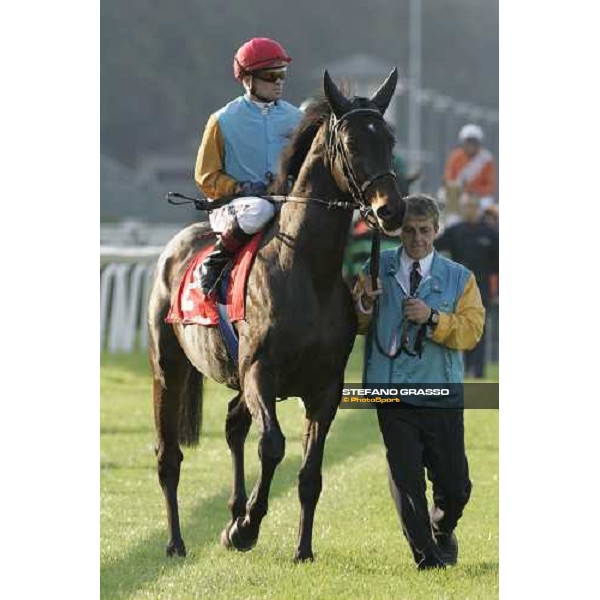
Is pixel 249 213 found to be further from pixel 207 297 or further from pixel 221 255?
pixel 207 297

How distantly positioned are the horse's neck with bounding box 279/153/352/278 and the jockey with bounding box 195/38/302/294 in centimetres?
36

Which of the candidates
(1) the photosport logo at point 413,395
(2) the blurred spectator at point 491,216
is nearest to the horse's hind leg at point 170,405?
(1) the photosport logo at point 413,395

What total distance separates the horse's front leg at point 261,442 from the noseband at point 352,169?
0.86 m

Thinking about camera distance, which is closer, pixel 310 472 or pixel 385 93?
pixel 385 93

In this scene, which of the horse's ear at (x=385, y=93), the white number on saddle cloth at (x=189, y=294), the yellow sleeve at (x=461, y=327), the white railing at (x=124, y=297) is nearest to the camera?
the horse's ear at (x=385, y=93)

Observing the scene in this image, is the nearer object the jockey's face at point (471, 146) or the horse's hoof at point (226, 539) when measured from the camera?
the horse's hoof at point (226, 539)

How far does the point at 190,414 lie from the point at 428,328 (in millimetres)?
1633

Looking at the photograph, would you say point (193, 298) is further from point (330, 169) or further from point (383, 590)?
point (383, 590)

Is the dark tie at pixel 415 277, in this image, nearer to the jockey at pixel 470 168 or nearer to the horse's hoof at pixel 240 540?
the horse's hoof at pixel 240 540

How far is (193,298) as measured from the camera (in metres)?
8.25

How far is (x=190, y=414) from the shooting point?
347 inches

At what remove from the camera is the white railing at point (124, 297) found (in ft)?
57.7

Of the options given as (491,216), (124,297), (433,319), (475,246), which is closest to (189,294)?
(433,319)
